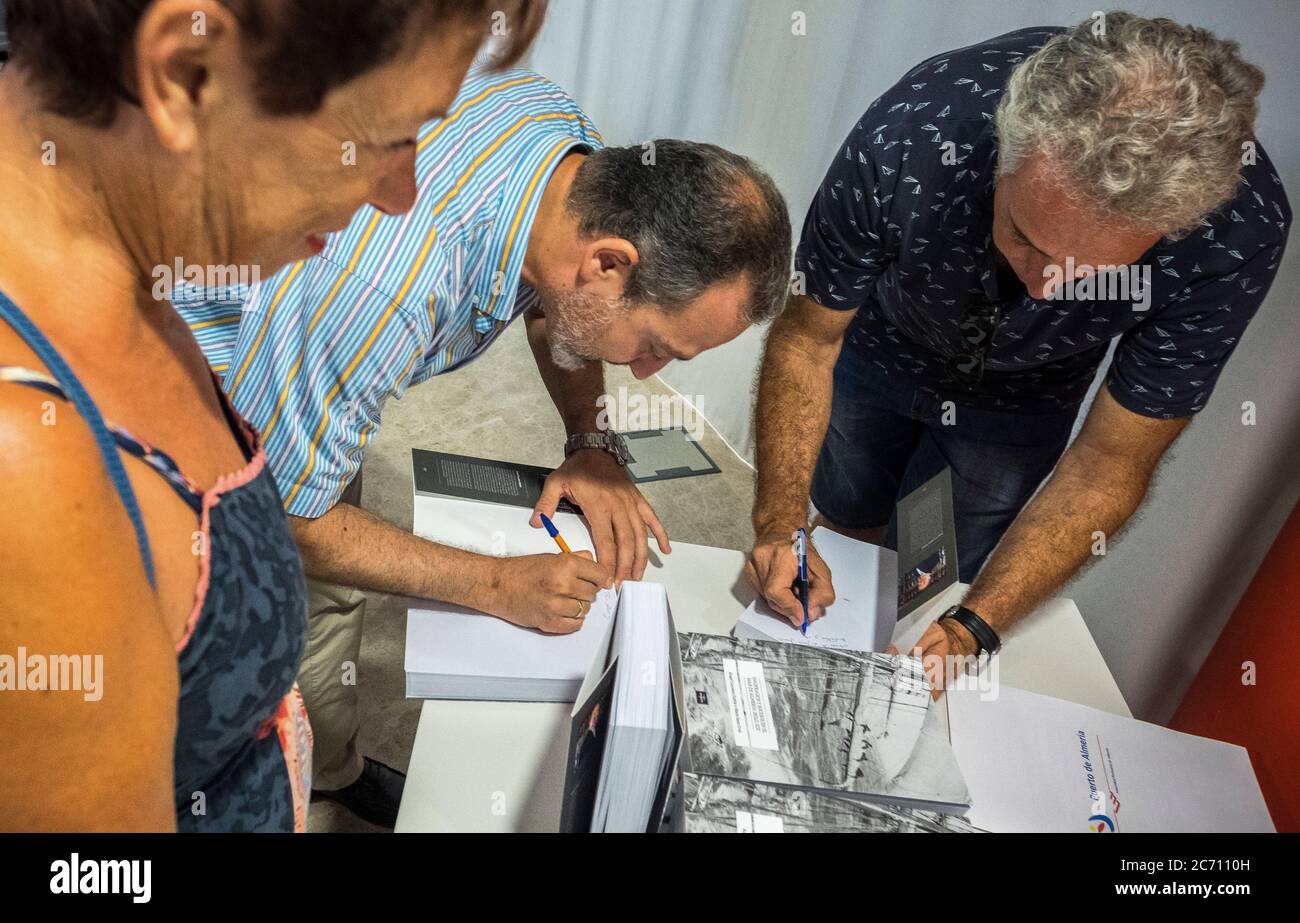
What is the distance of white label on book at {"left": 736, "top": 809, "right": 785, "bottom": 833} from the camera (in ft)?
3.17

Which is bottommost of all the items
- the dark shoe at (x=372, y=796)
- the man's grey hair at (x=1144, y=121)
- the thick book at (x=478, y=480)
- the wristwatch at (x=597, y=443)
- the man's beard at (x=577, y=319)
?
the dark shoe at (x=372, y=796)

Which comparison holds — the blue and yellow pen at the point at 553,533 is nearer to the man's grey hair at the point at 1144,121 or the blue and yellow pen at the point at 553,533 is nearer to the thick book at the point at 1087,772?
the thick book at the point at 1087,772

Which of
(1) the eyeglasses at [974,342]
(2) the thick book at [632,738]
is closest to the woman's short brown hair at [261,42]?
(2) the thick book at [632,738]

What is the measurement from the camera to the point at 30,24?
0.51 meters

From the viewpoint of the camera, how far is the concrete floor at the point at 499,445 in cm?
275

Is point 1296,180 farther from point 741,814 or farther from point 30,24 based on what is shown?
point 30,24

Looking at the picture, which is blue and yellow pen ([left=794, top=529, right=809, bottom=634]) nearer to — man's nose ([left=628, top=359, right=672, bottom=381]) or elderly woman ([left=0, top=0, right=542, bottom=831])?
man's nose ([left=628, top=359, right=672, bottom=381])

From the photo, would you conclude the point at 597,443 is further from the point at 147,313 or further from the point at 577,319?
the point at 147,313

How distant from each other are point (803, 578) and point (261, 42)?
113 cm

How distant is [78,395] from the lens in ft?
1.65

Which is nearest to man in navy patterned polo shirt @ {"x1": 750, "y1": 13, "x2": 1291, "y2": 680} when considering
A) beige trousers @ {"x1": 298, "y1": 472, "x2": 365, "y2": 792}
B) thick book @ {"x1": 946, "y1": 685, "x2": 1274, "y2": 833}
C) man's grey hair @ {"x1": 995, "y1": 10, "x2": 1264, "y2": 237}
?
man's grey hair @ {"x1": 995, "y1": 10, "x2": 1264, "y2": 237}

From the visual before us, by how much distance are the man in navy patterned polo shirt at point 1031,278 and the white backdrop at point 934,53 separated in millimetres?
328
